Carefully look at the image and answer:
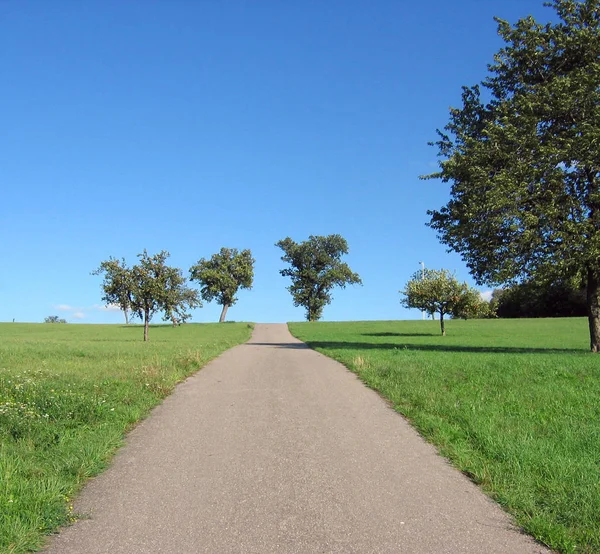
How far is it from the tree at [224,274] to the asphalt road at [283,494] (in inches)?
3150

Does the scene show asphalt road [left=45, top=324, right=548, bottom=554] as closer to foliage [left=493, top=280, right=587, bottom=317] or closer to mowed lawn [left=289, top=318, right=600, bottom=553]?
mowed lawn [left=289, top=318, right=600, bottom=553]

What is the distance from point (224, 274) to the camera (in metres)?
89.2

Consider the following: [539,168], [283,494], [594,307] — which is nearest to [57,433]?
[283,494]

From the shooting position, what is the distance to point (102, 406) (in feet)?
32.3

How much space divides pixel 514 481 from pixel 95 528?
4.64 m

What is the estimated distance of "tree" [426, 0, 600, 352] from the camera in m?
21.8

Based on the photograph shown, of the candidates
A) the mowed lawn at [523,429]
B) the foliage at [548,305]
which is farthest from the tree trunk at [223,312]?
the mowed lawn at [523,429]

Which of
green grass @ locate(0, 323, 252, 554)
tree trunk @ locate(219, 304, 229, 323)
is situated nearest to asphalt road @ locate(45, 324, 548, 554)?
green grass @ locate(0, 323, 252, 554)

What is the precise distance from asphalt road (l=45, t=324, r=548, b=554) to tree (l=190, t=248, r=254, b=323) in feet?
263

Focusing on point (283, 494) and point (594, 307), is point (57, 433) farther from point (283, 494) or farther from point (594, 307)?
point (594, 307)

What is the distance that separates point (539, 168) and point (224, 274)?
71231 mm

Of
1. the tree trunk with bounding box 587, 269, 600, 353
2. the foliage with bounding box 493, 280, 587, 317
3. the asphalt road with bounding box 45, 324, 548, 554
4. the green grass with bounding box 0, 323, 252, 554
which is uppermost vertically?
the foliage with bounding box 493, 280, 587, 317

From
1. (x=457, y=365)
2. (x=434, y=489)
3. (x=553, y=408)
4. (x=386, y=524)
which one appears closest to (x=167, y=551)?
(x=386, y=524)

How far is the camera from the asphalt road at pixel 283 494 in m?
4.51
